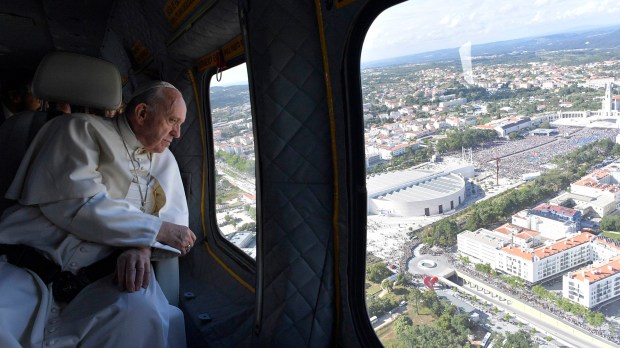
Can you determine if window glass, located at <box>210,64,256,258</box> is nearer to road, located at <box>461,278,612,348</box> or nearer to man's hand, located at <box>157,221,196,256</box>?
man's hand, located at <box>157,221,196,256</box>

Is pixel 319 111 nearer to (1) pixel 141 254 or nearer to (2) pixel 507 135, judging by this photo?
(2) pixel 507 135

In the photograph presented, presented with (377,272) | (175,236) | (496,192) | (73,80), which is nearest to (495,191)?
(496,192)

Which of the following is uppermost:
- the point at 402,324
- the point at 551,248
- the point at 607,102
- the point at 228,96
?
the point at 228,96

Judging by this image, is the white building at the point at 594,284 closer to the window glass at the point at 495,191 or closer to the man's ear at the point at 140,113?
the window glass at the point at 495,191

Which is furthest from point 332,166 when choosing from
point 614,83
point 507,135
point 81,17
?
point 81,17

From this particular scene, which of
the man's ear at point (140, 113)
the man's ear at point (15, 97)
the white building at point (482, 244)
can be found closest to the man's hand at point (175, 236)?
the man's ear at point (140, 113)

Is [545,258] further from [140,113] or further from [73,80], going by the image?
[73,80]
